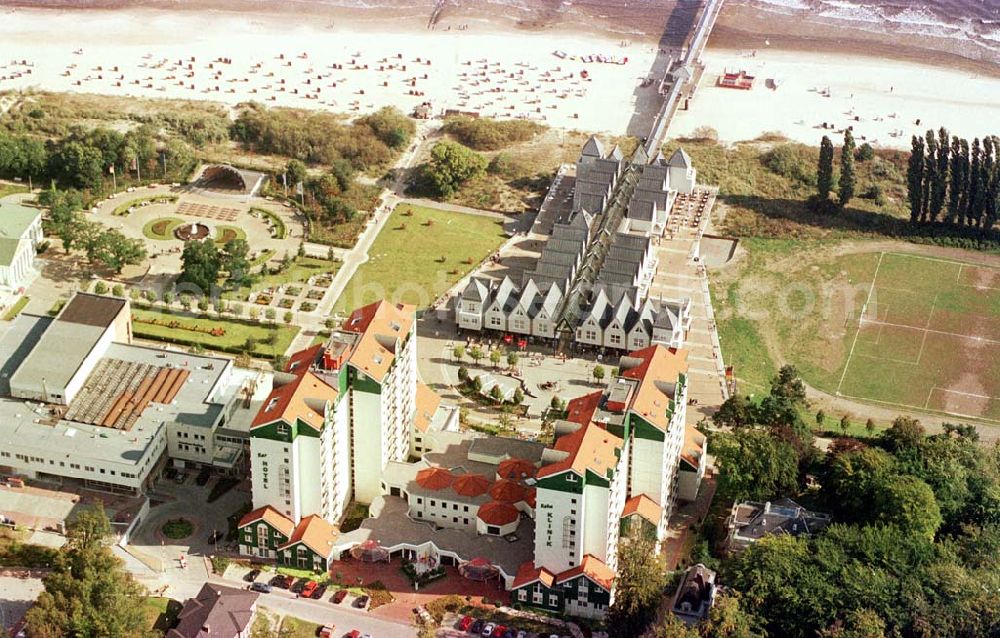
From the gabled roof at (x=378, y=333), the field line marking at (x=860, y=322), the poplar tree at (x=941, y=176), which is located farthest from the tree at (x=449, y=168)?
the poplar tree at (x=941, y=176)

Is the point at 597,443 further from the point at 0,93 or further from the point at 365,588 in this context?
the point at 0,93

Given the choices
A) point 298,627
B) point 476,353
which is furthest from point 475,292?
point 298,627

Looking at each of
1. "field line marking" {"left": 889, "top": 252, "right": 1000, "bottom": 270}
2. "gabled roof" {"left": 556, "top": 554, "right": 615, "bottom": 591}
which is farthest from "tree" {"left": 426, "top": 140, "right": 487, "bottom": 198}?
"gabled roof" {"left": 556, "top": 554, "right": 615, "bottom": 591}

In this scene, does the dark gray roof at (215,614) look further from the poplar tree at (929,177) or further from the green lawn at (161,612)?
the poplar tree at (929,177)

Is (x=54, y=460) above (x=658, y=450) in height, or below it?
below

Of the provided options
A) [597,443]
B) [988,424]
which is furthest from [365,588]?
A: [988,424]
